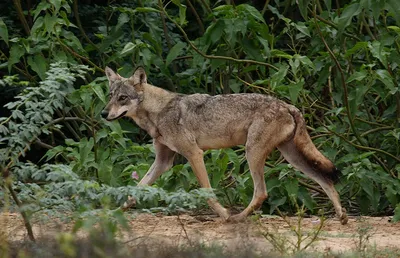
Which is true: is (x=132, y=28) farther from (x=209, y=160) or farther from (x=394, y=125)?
(x=394, y=125)

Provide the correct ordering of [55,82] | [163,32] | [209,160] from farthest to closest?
[163,32] < [209,160] < [55,82]

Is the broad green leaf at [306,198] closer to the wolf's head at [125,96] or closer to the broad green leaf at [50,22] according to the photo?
the wolf's head at [125,96]

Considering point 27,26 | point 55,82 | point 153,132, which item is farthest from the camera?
point 27,26

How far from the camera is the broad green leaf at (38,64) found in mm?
12422

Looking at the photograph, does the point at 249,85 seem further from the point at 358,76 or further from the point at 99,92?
the point at 99,92

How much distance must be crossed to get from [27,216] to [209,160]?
547 centimetres

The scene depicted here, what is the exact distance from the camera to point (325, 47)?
40.9 feet

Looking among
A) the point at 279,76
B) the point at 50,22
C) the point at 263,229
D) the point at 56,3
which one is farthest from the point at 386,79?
the point at 50,22

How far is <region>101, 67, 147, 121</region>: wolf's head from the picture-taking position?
37.0 feet

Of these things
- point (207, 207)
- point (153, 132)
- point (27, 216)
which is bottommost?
point (207, 207)

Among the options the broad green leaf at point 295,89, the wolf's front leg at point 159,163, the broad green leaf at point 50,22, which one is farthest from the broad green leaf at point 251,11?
the broad green leaf at point 50,22

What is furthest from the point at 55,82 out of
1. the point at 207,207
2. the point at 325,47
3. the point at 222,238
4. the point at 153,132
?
the point at 325,47

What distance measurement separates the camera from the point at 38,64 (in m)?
12.5

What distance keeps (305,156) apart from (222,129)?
936 mm
